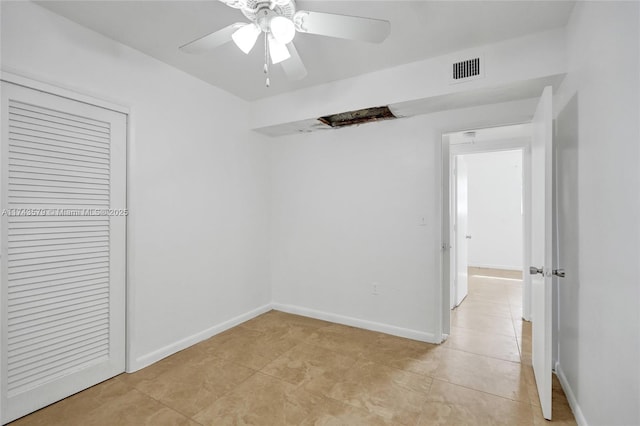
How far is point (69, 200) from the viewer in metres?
2.08

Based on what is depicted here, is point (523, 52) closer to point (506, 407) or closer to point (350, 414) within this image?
point (506, 407)

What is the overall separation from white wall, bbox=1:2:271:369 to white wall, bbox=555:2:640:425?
299 cm

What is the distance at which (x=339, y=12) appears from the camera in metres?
1.95

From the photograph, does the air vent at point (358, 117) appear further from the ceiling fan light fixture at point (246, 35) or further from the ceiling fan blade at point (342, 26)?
the ceiling fan light fixture at point (246, 35)

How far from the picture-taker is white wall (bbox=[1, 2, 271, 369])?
2.01 m

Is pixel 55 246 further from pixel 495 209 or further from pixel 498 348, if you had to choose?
pixel 495 209

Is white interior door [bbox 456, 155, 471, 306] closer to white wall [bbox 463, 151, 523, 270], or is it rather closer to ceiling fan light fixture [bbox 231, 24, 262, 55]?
white wall [bbox 463, 151, 523, 270]

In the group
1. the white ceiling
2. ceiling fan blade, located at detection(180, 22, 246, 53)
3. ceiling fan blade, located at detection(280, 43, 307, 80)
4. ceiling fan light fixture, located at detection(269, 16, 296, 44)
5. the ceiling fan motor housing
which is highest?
the white ceiling

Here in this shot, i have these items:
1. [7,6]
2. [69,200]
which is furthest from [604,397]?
[7,6]

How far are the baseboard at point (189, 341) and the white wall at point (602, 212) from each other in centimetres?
296

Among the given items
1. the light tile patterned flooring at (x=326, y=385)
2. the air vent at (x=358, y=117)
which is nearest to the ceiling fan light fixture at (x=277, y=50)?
the air vent at (x=358, y=117)

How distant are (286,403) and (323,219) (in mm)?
2000

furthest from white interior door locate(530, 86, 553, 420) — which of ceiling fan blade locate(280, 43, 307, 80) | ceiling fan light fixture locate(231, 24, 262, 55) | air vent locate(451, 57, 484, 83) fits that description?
ceiling fan light fixture locate(231, 24, 262, 55)

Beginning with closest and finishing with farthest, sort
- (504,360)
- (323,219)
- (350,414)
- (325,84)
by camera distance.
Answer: (350,414)
(504,360)
(325,84)
(323,219)
